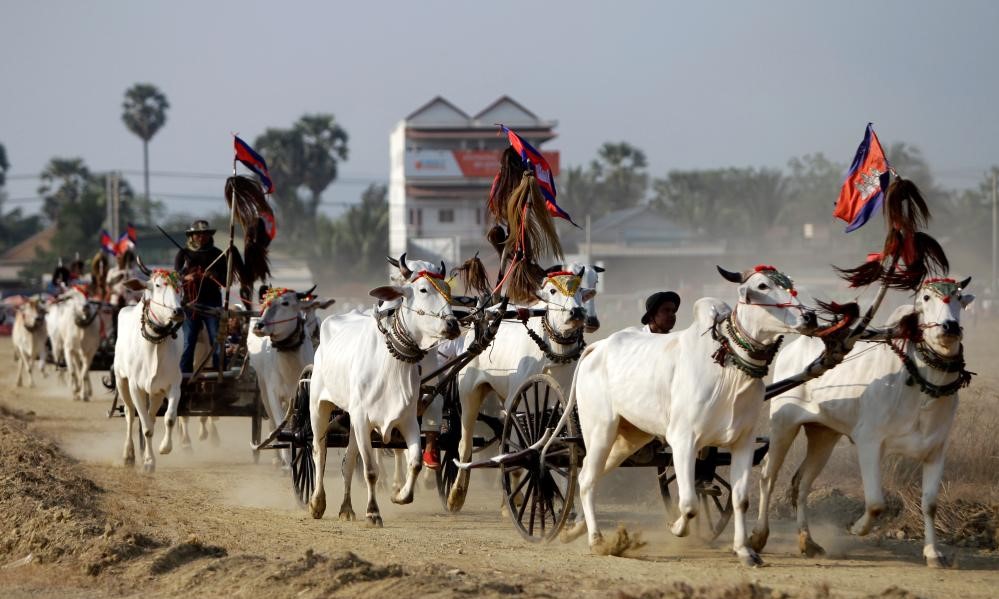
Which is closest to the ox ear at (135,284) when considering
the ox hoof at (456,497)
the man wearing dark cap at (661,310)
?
the ox hoof at (456,497)

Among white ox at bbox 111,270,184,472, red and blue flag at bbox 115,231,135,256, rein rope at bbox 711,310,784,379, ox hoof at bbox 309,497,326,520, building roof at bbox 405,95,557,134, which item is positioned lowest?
ox hoof at bbox 309,497,326,520

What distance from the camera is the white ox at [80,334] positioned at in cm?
2464

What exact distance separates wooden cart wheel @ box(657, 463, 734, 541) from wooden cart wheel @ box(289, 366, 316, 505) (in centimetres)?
345

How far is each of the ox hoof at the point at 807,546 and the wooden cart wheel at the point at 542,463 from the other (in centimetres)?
176

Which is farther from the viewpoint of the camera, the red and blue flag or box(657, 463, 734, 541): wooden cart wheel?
the red and blue flag

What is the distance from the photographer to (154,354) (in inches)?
593

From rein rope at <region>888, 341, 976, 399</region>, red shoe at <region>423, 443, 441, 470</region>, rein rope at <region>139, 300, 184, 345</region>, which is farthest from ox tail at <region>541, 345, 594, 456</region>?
rein rope at <region>139, 300, 184, 345</region>

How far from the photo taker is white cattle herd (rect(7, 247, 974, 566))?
9.40 m

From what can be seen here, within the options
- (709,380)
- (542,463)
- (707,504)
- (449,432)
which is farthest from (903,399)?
(449,432)

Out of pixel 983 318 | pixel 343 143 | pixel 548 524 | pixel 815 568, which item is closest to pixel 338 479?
pixel 548 524

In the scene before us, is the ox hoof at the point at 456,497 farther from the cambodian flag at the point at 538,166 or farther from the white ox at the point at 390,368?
the cambodian flag at the point at 538,166

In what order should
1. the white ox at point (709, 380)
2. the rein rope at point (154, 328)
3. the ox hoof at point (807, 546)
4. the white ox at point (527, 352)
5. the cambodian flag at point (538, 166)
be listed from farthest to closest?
the rein rope at point (154, 328)
the cambodian flag at point (538, 166)
the white ox at point (527, 352)
the ox hoof at point (807, 546)
the white ox at point (709, 380)

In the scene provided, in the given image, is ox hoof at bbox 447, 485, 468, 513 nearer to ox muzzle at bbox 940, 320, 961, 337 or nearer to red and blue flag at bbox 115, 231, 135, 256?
ox muzzle at bbox 940, 320, 961, 337

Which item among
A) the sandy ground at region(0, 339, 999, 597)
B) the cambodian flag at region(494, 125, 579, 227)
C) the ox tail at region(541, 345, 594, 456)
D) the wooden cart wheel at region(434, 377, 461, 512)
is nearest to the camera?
the sandy ground at region(0, 339, 999, 597)
